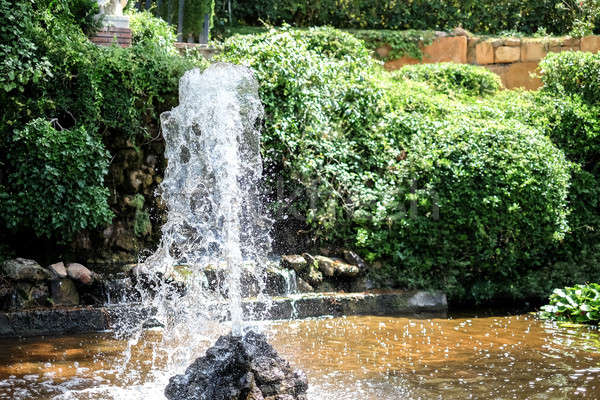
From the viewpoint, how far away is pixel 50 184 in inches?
283

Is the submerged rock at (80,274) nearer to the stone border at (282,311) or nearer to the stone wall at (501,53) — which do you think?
the stone border at (282,311)

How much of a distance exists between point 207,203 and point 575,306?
443 centimetres

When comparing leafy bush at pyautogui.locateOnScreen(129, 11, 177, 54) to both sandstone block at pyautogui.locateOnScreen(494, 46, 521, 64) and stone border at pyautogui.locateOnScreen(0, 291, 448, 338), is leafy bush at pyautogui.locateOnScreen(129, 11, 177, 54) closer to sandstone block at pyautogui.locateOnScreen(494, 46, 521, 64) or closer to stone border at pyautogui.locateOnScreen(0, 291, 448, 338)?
stone border at pyautogui.locateOnScreen(0, 291, 448, 338)

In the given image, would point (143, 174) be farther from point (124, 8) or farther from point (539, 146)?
point (539, 146)

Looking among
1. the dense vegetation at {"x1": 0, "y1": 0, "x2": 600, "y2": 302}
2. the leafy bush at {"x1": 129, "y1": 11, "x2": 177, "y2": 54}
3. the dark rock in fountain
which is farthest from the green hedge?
the dark rock in fountain

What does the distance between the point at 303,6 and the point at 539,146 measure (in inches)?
255

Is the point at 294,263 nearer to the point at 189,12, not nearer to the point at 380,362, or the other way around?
the point at 380,362

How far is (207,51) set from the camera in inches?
396

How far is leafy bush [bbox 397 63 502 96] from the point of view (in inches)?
433

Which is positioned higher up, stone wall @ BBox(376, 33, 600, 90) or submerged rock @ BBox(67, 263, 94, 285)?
stone wall @ BBox(376, 33, 600, 90)

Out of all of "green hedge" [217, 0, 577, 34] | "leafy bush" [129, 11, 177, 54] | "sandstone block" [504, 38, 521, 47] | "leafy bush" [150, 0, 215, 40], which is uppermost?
"green hedge" [217, 0, 577, 34]

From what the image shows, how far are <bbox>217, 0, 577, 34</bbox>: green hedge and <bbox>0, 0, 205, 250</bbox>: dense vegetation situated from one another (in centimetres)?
532

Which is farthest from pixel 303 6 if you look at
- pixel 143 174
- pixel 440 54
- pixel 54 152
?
pixel 54 152

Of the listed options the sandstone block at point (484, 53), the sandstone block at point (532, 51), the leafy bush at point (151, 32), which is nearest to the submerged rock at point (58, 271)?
the leafy bush at point (151, 32)
